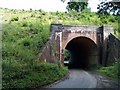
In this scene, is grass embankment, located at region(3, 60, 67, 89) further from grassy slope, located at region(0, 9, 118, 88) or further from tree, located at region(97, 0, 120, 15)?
tree, located at region(97, 0, 120, 15)

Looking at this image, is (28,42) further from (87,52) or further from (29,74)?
(29,74)

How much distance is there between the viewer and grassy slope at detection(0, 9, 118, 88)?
649 inches

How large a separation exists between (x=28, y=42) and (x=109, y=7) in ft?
39.7

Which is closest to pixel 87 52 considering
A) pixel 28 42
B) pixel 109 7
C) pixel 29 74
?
pixel 28 42

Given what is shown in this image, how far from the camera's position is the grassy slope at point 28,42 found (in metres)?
16.5

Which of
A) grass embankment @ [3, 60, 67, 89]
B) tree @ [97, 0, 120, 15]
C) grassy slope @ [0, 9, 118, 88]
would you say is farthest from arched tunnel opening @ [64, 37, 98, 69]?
tree @ [97, 0, 120, 15]

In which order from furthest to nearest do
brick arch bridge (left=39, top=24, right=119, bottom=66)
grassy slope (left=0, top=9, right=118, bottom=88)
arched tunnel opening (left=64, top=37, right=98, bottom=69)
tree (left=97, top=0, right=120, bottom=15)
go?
1. arched tunnel opening (left=64, top=37, right=98, bottom=69)
2. brick arch bridge (left=39, top=24, right=119, bottom=66)
3. grassy slope (left=0, top=9, right=118, bottom=88)
4. tree (left=97, top=0, right=120, bottom=15)

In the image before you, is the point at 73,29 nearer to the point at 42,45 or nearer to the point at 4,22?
the point at 42,45

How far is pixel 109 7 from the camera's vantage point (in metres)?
13.4

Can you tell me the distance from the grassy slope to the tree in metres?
0.60

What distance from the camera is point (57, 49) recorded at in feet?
80.0

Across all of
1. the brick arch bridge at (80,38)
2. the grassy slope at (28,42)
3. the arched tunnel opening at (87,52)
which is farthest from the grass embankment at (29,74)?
the arched tunnel opening at (87,52)

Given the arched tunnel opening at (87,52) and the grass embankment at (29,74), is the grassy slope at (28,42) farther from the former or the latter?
the arched tunnel opening at (87,52)

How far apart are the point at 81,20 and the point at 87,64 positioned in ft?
14.6
